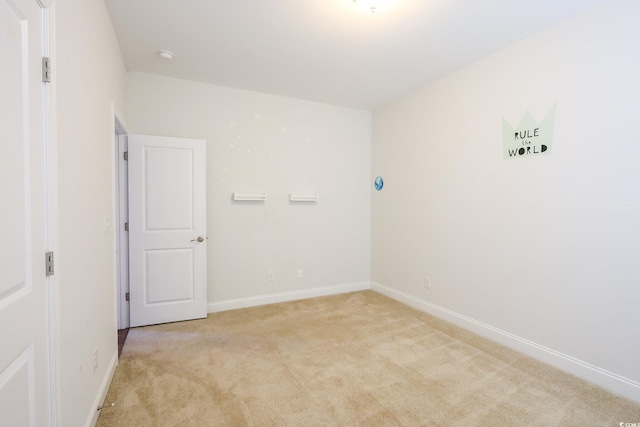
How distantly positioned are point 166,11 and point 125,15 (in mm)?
337

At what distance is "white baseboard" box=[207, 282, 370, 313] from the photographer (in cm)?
359

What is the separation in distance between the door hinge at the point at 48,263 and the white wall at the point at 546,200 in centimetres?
322

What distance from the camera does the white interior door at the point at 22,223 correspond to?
0.92m

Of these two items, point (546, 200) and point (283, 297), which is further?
point (283, 297)

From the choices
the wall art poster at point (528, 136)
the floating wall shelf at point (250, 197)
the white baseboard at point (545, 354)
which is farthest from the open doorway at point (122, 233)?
the wall art poster at point (528, 136)

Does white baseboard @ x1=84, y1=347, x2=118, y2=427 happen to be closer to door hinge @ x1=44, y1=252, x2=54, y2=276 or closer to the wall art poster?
door hinge @ x1=44, y1=252, x2=54, y2=276

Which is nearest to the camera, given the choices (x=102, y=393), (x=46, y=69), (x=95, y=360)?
(x=46, y=69)

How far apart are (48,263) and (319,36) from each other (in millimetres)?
2444

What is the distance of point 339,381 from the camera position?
2.17 meters

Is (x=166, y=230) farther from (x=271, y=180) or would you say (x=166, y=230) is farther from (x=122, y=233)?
(x=271, y=180)

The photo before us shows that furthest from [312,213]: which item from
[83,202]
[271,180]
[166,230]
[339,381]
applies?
[83,202]

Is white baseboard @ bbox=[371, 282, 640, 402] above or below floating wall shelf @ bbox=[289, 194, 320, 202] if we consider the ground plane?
below

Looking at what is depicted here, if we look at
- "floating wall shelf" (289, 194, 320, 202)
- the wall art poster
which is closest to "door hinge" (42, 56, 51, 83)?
"floating wall shelf" (289, 194, 320, 202)

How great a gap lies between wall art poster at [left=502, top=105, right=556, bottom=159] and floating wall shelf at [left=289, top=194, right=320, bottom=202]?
2.25 m
